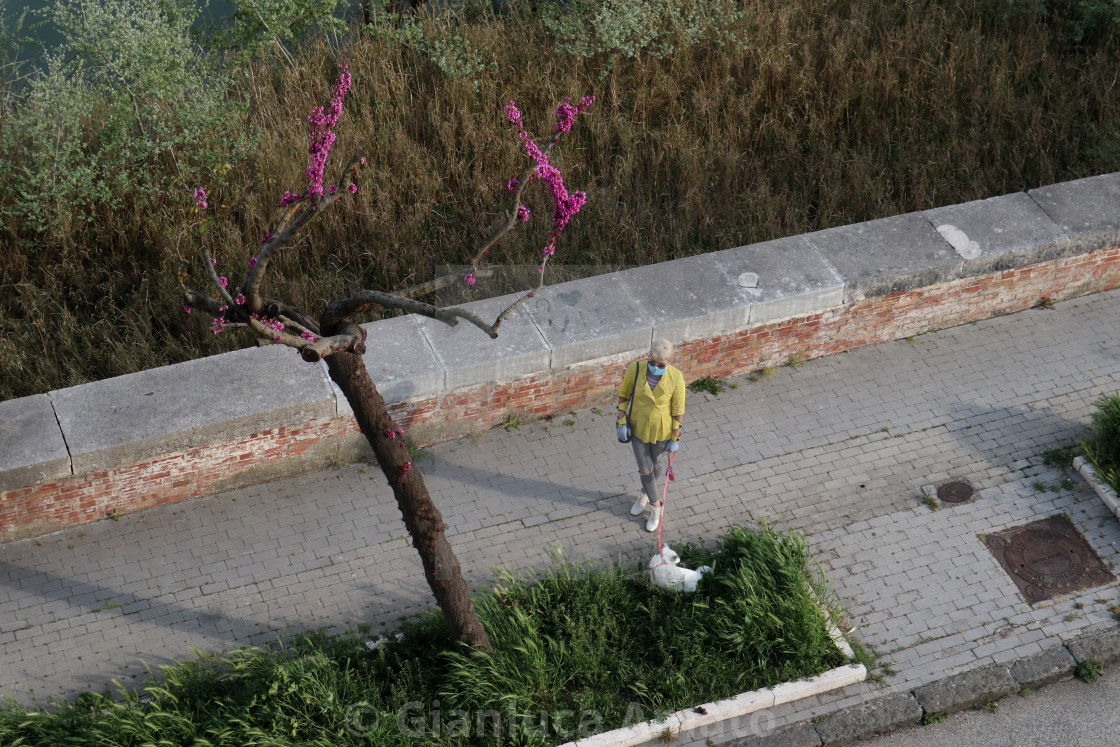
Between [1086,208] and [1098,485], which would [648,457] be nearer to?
[1098,485]

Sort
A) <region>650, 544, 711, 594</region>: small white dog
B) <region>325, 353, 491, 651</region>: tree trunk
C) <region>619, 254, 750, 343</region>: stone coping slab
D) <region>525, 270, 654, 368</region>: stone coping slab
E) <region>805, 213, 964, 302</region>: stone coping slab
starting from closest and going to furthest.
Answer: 1. <region>325, 353, 491, 651</region>: tree trunk
2. <region>650, 544, 711, 594</region>: small white dog
3. <region>525, 270, 654, 368</region>: stone coping slab
4. <region>619, 254, 750, 343</region>: stone coping slab
5. <region>805, 213, 964, 302</region>: stone coping slab

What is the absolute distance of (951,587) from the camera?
22.9ft

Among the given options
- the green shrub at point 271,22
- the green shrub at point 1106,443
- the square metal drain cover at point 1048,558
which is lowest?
the square metal drain cover at point 1048,558

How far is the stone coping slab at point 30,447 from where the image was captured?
267 inches

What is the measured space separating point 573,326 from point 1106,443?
3.87 meters

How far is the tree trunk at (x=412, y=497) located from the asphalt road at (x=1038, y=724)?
8.08 ft

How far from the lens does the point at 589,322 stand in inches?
310

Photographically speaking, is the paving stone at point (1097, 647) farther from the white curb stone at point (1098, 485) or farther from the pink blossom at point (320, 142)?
the pink blossom at point (320, 142)

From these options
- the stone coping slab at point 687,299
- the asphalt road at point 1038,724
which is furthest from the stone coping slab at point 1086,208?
the asphalt road at point 1038,724

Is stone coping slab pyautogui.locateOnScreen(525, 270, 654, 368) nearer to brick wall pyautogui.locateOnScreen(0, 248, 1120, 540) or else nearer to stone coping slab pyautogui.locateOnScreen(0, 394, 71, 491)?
brick wall pyautogui.locateOnScreen(0, 248, 1120, 540)

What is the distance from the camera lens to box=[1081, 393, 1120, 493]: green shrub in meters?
7.60

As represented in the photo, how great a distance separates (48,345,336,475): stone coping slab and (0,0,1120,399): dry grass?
0.83 m

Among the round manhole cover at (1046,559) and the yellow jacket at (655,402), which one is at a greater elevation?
the yellow jacket at (655,402)

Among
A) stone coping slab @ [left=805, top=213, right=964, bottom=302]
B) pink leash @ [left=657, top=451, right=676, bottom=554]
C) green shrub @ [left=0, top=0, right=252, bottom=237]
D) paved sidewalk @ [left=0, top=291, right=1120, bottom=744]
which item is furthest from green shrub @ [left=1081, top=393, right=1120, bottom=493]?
green shrub @ [left=0, top=0, right=252, bottom=237]
